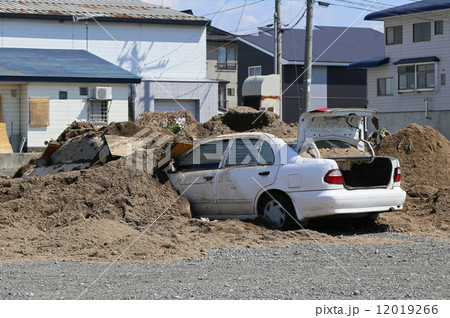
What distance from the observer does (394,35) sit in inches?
1895

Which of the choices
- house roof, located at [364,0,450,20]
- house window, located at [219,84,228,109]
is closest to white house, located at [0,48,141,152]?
house roof, located at [364,0,450,20]

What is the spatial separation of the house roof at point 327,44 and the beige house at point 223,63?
9.34 ft

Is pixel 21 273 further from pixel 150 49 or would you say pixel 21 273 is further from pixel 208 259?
pixel 150 49

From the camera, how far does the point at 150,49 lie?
140 feet

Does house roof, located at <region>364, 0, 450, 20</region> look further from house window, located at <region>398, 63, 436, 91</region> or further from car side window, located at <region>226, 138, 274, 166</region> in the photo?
car side window, located at <region>226, 138, 274, 166</region>

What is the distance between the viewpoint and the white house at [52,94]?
106 feet

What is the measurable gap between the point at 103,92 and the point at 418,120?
2095 centimetres

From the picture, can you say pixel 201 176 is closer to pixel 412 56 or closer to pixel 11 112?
pixel 11 112

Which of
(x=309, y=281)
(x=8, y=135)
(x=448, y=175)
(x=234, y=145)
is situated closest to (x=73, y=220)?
(x=234, y=145)

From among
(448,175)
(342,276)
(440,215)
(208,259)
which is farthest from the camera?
(448,175)

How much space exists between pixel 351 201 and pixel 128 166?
393 cm

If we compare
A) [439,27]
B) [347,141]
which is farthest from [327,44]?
[347,141]

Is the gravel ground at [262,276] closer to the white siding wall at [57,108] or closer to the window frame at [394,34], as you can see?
the white siding wall at [57,108]

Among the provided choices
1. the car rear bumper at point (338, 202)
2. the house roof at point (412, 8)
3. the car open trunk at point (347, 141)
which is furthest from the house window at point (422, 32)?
the car rear bumper at point (338, 202)
